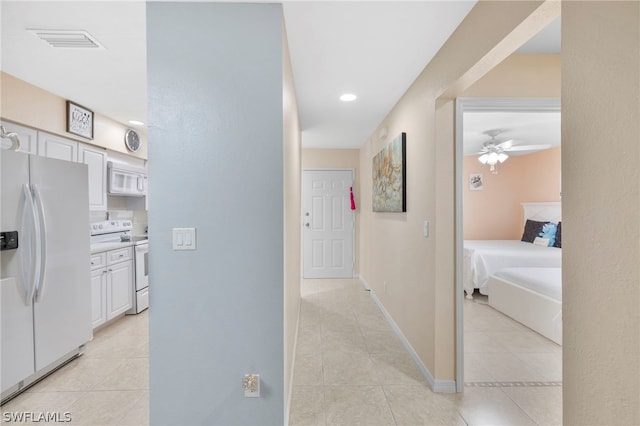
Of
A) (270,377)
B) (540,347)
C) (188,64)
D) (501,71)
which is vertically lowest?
(540,347)

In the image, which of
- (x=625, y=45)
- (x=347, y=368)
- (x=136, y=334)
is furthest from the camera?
(x=136, y=334)

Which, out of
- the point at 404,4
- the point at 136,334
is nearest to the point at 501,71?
the point at 404,4

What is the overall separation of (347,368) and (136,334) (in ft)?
7.47

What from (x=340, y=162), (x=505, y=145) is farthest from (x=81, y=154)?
(x=505, y=145)

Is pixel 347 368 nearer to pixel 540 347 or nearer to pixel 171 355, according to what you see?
pixel 171 355

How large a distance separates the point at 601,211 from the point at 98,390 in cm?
307

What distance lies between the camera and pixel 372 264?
171 inches

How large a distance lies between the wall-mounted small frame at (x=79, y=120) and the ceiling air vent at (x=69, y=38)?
50.1 inches

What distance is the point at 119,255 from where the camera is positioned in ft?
11.0

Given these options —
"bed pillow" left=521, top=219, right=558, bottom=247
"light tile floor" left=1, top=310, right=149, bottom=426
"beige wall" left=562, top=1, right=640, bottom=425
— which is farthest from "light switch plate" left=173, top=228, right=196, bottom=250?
"bed pillow" left=521, top=219, right=558, bottom=247

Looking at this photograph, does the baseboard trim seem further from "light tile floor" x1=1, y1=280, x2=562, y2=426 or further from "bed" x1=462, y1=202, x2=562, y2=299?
"bed" x1=462, y1=202, x2=562, y2=299

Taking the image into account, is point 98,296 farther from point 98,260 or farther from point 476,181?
point 476,181

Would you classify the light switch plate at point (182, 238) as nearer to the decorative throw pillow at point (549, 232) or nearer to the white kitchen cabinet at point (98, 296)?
the white kitchen cabinet at point (98, 296)

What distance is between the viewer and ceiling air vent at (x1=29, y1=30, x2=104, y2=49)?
188 centimetres
